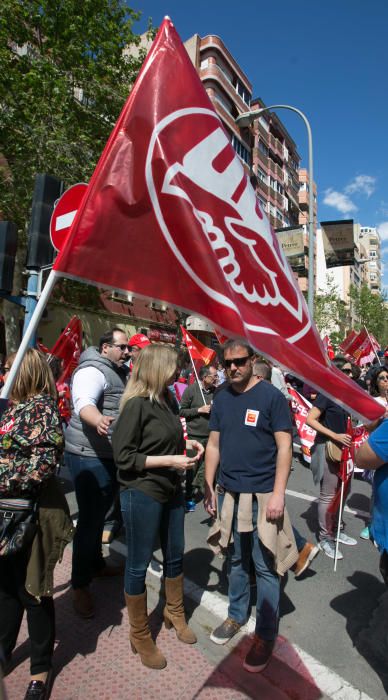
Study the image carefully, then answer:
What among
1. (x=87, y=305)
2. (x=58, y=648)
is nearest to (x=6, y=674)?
(x=58, y=648)

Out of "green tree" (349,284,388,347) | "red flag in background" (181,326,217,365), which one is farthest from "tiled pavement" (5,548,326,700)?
"green tree" (349,284,388,347)

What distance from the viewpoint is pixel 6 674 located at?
2.54 metres

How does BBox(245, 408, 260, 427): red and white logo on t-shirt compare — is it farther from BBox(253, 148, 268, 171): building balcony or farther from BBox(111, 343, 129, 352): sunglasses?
BBox(253, 148, 268, 171): building balcony

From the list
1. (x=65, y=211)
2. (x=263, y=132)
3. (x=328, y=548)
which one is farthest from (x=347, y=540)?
(x=263, y=132)

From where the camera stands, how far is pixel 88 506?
10.5 feet

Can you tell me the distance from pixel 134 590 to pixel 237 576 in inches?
27.5

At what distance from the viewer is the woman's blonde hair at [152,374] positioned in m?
2.71

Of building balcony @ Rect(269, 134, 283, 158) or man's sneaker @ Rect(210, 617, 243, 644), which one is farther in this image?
building balcony @ Rect(269, 134, 283, 158)

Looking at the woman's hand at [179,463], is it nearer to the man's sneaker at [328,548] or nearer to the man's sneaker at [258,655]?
the man's sneaker at [258,655]

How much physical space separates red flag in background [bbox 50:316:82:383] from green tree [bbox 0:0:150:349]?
7357 mm

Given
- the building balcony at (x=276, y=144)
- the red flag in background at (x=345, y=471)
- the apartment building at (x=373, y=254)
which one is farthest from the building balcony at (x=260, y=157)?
the apartment building at (x=373, y=254)

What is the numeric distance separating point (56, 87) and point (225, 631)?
15.2 m

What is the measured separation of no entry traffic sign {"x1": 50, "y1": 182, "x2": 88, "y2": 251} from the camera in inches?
107

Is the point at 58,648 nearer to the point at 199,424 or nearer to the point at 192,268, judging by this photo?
the point at 192,268
